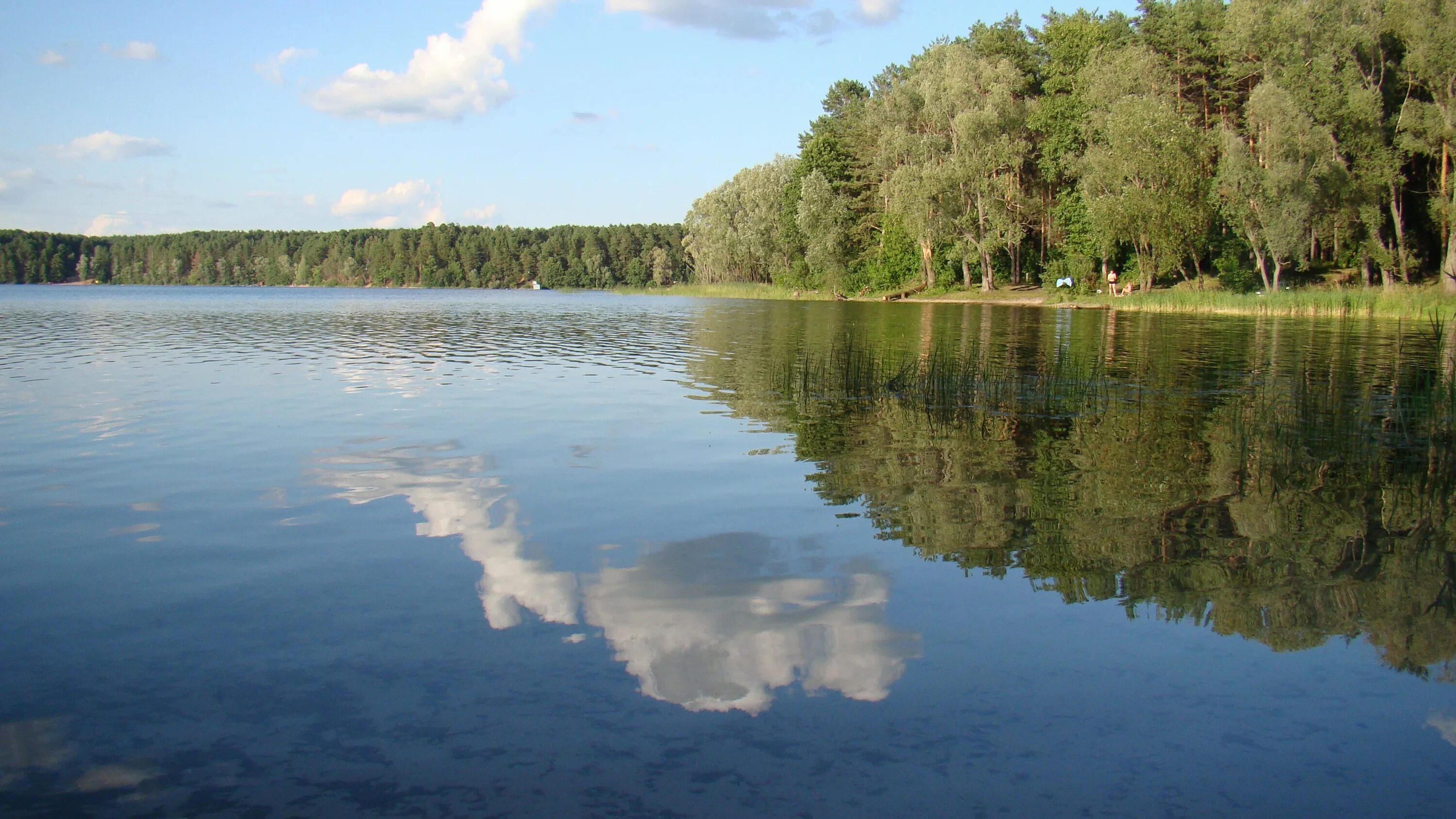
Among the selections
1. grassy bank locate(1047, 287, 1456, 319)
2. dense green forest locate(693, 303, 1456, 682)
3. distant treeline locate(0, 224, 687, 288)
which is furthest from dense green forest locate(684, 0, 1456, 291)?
distant treeline locate(0, 224, 687, 288)

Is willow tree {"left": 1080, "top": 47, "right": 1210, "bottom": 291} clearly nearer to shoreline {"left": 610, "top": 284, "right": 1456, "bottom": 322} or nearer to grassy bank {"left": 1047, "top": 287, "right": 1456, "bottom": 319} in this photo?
shoreline {"left": 610, "top": 284, "right": 1456, "bottom": 322}

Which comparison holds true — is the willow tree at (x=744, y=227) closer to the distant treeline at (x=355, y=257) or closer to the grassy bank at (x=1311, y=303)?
the grassy bank at (x=1311, y=303)

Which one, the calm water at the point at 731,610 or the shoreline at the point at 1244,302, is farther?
the shoreline at the point at 1244,302

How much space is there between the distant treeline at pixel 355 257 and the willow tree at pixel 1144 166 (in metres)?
105

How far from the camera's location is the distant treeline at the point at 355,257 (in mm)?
164500

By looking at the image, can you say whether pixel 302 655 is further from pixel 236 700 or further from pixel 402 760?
pixel 402 760

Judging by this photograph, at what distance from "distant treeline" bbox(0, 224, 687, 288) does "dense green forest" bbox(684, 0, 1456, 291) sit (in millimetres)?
80630

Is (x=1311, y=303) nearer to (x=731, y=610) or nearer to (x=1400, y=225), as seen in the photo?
(x=1400, y=225)

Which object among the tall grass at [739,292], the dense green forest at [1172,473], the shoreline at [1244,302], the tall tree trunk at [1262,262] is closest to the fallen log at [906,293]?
the shoreline at [1244,302]

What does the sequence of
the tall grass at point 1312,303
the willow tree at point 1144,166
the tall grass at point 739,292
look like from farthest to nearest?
the tall grass at point 739,292
the willow tree at point 1144,166
the tall grass at point 1312,303

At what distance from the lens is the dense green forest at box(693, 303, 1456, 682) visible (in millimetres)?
6855

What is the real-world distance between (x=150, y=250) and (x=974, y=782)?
210m

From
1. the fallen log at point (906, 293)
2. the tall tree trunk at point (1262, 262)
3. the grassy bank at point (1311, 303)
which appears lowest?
the grassy bank at point (1311, 303)

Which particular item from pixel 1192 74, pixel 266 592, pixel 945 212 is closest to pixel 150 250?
pixel 945 212
